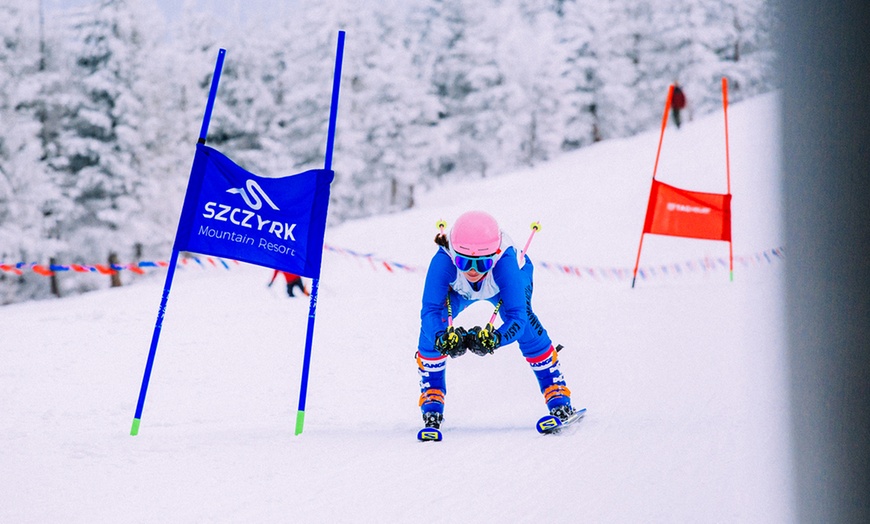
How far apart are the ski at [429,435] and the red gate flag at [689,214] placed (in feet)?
26.5

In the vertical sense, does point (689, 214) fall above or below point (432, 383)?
above

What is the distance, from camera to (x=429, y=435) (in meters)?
5.09

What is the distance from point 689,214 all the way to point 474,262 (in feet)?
27.8

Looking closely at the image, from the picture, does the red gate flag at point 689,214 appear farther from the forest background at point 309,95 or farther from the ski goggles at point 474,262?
the forest background at point 309,95

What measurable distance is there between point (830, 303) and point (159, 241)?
2735 centimetres

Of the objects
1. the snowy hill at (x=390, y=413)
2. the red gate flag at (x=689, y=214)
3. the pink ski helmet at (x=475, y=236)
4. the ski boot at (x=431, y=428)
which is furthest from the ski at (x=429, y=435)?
the red gate flag at (x=689, y=214)

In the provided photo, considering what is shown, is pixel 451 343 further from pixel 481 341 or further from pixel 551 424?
pixel 551 424

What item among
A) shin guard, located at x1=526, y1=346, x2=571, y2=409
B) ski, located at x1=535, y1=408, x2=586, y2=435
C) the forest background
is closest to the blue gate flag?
Answer: shin guard, located at x1=526, y1=346, x2=571, y2=409

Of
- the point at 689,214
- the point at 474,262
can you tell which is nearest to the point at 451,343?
the point at 474,262

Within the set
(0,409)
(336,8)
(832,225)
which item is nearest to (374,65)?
(336,8)

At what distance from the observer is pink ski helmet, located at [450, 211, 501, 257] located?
16.0ft

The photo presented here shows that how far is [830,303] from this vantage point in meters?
0.84

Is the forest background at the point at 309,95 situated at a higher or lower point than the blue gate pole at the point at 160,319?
higher

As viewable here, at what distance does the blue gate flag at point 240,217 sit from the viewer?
5.23 meters
